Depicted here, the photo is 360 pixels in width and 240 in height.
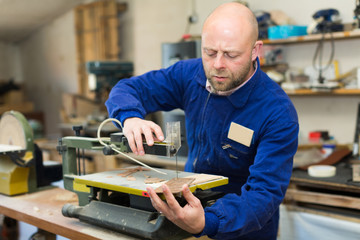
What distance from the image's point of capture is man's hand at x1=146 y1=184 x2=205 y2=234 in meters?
1.22

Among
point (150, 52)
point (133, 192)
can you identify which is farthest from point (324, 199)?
point (150, 52)

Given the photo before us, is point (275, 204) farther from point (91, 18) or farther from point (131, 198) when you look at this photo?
point (91, 18)

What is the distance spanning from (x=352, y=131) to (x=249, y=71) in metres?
1.96

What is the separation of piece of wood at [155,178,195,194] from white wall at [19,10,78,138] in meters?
5.02

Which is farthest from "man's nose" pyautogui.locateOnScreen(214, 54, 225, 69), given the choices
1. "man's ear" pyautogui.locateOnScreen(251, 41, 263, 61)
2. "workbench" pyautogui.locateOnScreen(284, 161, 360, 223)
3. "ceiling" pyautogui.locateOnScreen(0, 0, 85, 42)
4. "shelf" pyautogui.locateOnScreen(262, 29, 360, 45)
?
"ceiling" pyautogui.locateOnScreen(0, 0, 85, 42)

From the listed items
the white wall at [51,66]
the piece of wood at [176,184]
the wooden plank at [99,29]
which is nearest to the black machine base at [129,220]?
the piece of wood at [176,184]

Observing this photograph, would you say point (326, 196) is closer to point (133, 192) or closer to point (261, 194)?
point (261, 194)

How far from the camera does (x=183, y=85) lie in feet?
6.13

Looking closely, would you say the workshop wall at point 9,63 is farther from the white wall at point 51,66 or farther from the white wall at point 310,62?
the white wall at point 310,62

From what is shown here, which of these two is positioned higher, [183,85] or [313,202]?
[183,85]

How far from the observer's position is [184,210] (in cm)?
123

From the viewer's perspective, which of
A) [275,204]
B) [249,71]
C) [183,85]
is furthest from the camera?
→ [183,85]


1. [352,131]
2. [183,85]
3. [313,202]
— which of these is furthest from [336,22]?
[183,85]

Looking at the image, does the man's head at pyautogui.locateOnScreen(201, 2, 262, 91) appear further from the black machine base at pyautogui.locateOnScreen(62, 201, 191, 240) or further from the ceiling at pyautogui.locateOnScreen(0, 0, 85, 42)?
the ceiling at pyautogui.locateOnScreen(0, 0, 85, 42)
